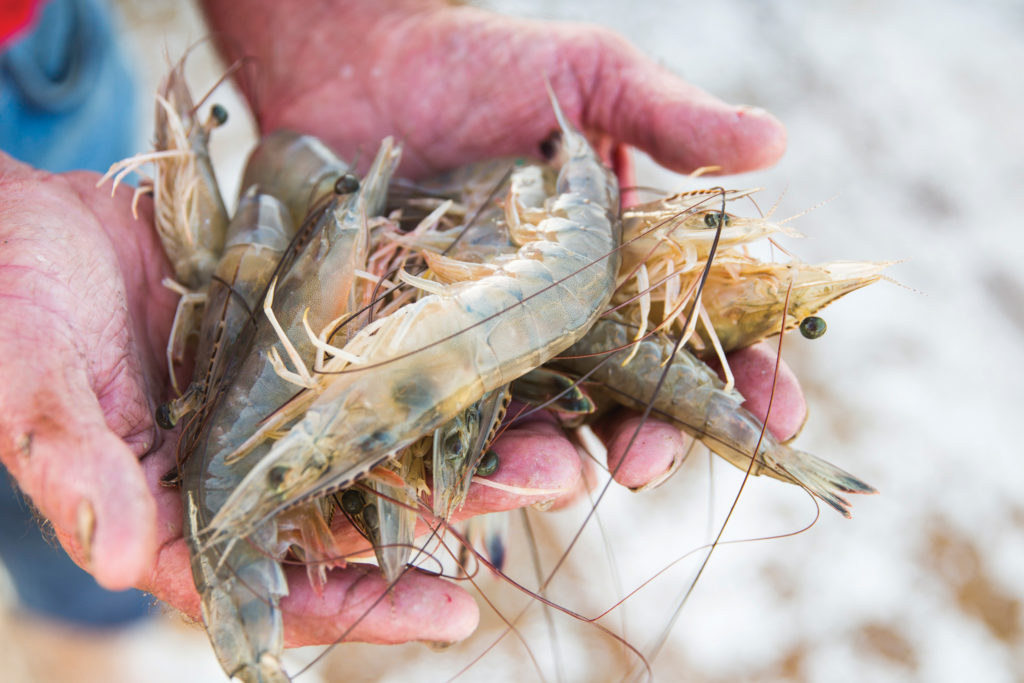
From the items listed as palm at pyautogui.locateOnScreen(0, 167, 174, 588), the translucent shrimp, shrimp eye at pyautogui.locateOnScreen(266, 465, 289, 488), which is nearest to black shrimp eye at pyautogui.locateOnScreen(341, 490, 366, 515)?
shrimp eye at pyautogui.locateOnScreen(266, 465, 289, 488)

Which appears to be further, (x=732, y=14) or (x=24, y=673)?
(x=732, y=14)

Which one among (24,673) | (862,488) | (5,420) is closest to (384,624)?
(5,420)

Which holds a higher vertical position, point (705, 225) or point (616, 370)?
point (705, 225)

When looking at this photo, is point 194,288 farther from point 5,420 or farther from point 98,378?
point 5,420

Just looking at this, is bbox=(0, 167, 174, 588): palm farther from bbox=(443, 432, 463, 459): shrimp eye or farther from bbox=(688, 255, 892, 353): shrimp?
bbox=(688, 255, 892, 353): shrimp

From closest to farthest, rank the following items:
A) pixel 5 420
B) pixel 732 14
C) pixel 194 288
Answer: pixel 5 420, pixel 194 288, pixel 732 14

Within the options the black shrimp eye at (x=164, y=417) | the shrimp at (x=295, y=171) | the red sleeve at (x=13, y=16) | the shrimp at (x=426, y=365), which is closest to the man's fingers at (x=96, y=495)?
the shrimp at (x=426, y=365)

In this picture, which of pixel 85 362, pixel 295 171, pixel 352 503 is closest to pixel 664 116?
pixel 295 171

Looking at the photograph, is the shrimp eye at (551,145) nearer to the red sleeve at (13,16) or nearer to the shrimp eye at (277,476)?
the shrimp eye at (277,476)
